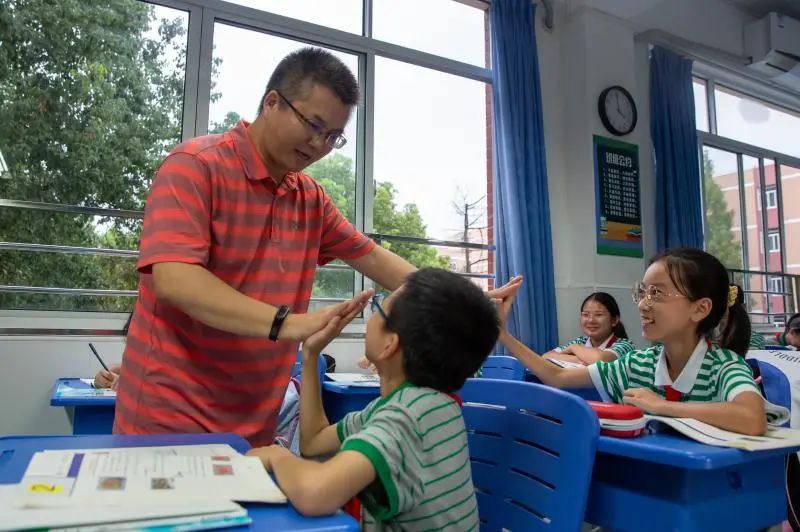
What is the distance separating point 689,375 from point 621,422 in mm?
553

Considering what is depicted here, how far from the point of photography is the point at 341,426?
110 centimetres

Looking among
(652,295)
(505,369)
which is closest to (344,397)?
(505,369)

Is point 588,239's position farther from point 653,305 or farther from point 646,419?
point 646,419

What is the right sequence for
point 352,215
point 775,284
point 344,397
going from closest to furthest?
point 344,397 → point 352,215 → point 775,284

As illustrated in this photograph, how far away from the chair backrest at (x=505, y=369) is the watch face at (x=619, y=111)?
7.95 feet

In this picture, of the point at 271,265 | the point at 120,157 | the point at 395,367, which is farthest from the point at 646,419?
the point at 120,157

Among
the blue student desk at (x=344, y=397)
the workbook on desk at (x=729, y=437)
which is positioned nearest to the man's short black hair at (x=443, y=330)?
the workbook on desk at (x=729, y=437)

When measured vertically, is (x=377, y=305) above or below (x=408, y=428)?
above

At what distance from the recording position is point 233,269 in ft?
3.77

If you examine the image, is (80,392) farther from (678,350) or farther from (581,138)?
(581,138)

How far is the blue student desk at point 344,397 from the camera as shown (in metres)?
2.35

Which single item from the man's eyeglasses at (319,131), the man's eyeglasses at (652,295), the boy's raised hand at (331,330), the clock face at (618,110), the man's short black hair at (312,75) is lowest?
the boy's raised hand at (331,330)

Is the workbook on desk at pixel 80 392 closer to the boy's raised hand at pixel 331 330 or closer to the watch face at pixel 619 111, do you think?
the boy's raised hand at pixel 331 330

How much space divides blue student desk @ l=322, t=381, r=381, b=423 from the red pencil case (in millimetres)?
1321
